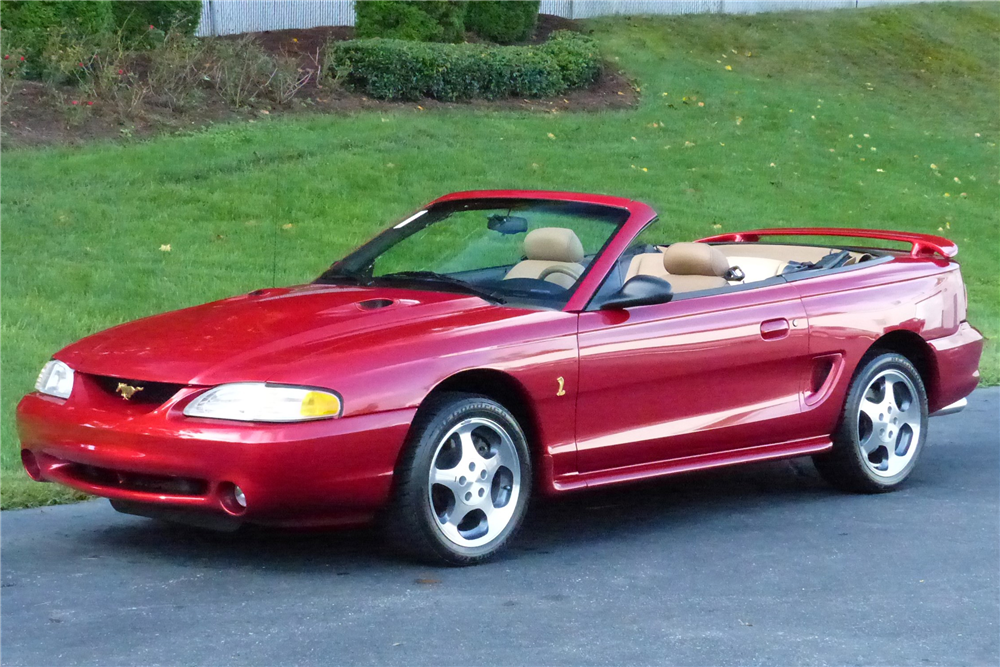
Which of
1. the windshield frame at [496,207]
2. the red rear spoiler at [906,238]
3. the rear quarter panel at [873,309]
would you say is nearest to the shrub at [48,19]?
the red rear spoiler at [906,238]

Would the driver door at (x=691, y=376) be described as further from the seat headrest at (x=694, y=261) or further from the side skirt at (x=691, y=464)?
the seat headrest at (x=694, y=261)

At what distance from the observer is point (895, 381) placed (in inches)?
280

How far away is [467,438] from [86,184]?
9.15 meters

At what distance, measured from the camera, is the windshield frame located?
19.5 feet

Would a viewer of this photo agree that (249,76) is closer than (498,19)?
Yes

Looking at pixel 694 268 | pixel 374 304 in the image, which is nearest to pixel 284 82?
pixel 694 268

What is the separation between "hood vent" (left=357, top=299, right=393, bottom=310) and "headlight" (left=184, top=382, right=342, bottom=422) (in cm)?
79

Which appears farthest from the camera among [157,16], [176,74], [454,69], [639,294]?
[454,69]

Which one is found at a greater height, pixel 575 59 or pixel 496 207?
pixel 575 59

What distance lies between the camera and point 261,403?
4949 mm

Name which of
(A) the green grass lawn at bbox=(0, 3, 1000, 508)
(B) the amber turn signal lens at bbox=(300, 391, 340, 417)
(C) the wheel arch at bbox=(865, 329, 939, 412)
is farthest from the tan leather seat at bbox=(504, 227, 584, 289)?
(A) the green grass lawn at bbox=(0, 3, 1000, 508)

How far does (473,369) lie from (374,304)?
2.05 feet

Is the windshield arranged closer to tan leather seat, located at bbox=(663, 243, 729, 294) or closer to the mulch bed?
tan leather seat, located at bbox=(663, 243, 729, 294)

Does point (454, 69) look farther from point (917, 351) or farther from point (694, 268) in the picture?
point (694, 268)
